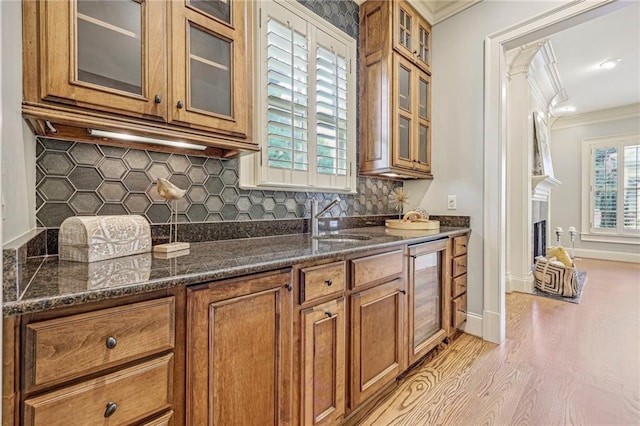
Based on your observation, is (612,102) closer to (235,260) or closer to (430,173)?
(430,173)

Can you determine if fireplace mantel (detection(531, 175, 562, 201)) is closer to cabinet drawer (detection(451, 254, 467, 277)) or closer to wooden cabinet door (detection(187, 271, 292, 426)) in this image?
cabinet drawer (detection(451, 254, 467, 277))

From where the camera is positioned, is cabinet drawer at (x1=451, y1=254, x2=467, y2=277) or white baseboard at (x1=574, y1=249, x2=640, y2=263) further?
white baseboard at (x1=574, y1=249, x2=640, y2=263)

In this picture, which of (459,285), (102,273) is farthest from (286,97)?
(459,285)

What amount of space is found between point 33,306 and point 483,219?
2.63m

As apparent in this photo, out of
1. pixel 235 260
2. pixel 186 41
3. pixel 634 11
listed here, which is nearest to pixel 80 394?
pixel 235 260

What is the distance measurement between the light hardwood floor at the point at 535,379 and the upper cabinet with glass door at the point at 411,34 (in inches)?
94.2

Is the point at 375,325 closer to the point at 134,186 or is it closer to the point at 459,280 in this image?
the point at 459,280

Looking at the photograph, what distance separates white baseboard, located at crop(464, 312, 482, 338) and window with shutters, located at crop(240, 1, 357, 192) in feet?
4.80

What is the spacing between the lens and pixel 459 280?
2.33m

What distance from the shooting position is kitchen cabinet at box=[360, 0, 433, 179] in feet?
7.54

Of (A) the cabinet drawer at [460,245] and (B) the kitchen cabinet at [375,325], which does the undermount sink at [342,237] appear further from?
(A) the cabinet drawer at [460,245]

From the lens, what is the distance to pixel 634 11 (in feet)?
9.16

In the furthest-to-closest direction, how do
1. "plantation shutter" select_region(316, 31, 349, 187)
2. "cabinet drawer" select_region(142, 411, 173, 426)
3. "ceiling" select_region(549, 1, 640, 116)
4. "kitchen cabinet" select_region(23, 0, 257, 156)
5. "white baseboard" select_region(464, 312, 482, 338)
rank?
"ceiling" select_region(549, 1, 640, 116), "white baseboard" select_region(464, 312, 482, 338), "plantation shutter" select_region(316, 31, 349, 187), "kitchen cabinet" select_region(23, 0, 257, 156), "cabinet drawer" select_region(142, 411, 173, 426)

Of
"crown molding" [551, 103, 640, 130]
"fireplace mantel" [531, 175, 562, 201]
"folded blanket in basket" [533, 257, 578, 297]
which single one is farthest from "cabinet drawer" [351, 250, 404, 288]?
"crown molding" [551, 103, 640, 130]
